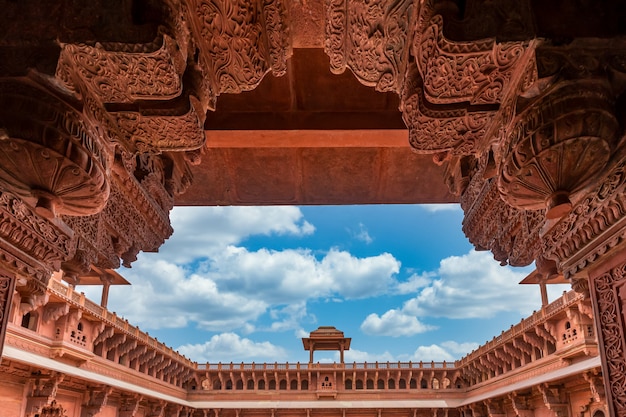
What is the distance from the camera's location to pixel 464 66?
6.53ft

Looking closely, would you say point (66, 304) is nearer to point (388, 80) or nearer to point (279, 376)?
point (388, 80)

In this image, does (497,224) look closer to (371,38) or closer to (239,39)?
(371,38)

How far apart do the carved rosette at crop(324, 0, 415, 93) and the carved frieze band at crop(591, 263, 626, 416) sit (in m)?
1.32

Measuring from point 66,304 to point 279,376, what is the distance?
38.5ft

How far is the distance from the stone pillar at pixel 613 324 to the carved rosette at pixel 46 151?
2298mm

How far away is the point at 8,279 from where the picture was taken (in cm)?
229

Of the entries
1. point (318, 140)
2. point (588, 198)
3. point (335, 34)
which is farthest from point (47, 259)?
point (588, 198)

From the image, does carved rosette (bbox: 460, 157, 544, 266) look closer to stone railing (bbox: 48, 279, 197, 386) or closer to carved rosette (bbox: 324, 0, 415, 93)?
carved rosette (bbox: 324, 0, 415, 93)

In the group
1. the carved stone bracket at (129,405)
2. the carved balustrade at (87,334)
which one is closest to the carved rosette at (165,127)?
the carved balustrade at (87,334)

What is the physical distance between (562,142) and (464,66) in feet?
1.58

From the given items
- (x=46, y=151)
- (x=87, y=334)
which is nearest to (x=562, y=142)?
(x=46, y=151)

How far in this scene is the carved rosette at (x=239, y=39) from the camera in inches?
84.4

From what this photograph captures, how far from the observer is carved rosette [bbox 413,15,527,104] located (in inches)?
74.6

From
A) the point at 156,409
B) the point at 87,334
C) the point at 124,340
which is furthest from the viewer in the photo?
the point at 156,409
